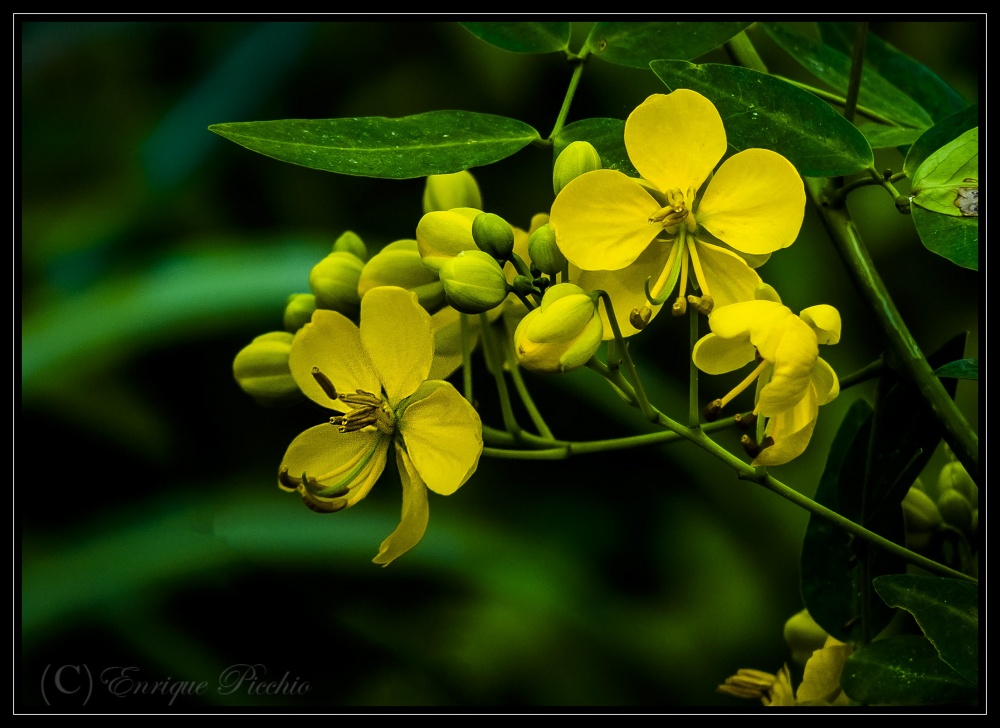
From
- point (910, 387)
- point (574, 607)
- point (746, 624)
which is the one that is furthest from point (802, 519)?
point (910, 387)

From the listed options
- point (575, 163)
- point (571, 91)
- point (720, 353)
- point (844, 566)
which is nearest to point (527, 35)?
point (571, 91)

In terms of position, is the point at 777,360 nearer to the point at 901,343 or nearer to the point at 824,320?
the point at 824,320

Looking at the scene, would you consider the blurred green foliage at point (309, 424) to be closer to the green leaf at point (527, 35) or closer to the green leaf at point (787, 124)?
the green leaf at point (527, 35)

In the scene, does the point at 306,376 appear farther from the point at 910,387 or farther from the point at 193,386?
the point at 193,386

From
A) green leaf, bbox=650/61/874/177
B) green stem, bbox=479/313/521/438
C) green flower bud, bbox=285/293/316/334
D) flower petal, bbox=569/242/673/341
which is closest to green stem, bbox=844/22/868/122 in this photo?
green leaf, bbox=650/61/874/177

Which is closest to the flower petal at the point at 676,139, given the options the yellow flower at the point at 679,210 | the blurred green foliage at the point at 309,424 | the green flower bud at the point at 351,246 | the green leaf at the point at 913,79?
the yellow flower at the point at 679,210
